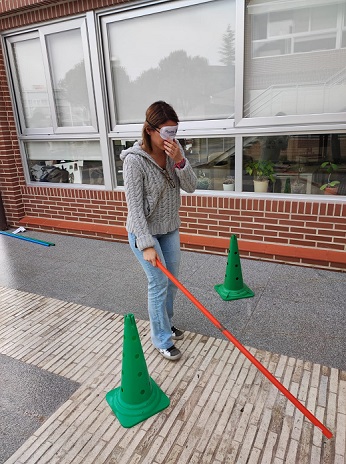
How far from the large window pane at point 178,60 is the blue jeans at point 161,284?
2.37m

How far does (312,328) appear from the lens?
2943 mm

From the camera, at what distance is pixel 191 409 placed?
221 cm

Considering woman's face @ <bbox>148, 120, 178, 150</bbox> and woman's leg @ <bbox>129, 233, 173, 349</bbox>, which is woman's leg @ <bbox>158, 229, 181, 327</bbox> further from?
woman's face @ <bbox>148, 120, 178, 150</bbox>

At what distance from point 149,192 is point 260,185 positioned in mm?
2409

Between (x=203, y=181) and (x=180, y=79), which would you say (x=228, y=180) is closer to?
(x=203, y=181)

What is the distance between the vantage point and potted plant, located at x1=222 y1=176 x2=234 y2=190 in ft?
14.8

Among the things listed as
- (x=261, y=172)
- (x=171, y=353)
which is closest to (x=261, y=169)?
(x=261, y=172)

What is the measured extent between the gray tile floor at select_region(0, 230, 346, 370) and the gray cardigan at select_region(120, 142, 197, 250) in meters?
1.14

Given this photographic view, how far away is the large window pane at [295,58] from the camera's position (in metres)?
3.63

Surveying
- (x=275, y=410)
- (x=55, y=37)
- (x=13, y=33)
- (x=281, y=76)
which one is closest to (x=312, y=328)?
(x=275, y=410)

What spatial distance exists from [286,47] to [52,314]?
12.0 ft

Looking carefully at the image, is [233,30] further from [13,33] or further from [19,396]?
[19,396]

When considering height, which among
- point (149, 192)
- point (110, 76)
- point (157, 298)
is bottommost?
point (157, 298)

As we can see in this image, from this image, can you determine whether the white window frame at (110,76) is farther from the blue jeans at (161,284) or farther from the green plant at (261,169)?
the blue jeans at (161,284)
